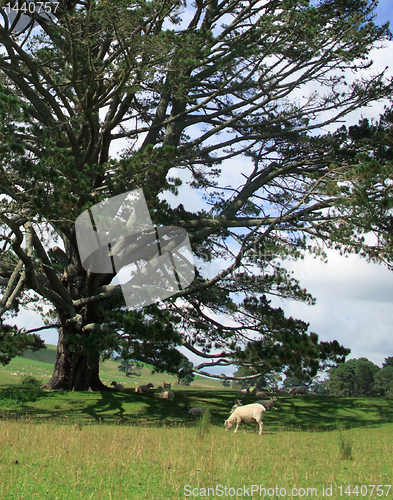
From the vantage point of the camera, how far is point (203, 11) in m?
17.6

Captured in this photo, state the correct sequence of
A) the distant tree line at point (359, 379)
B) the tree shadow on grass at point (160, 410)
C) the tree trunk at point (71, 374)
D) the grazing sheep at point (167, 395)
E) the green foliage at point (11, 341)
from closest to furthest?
the green foliage at point (11, 341) → the tree shadow on grass at point (160, 410) → the tree trunk at point (71, 374) → the grazing sheep at point (167, 395) → the distant tree line at point (359, 379)

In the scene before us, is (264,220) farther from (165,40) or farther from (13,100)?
(13,100)

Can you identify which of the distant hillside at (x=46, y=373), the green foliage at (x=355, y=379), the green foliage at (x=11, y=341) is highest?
the green foliage at (x=355, y=379)

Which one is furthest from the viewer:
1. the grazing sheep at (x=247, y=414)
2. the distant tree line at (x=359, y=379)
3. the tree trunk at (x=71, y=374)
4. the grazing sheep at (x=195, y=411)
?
the distant tree line at (x=359, y=379)

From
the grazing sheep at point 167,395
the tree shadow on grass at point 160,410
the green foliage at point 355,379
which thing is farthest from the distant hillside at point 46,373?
the green foliage at point 355,379

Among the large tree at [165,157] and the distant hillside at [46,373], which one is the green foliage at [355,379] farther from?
the large tree at [165,157]

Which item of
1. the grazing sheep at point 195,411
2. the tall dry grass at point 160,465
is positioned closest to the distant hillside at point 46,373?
the grazing sheep at point 195,411

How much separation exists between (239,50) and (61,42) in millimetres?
5319

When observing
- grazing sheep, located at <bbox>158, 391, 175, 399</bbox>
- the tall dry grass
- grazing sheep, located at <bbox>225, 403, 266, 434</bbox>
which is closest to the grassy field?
the tall dry grass

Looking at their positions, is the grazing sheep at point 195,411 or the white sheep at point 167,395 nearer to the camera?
the grazing sheep at point 195,411

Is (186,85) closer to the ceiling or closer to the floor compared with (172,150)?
closer to the ceiling

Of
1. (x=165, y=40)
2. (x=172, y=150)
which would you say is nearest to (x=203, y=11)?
(x=165, y=40)

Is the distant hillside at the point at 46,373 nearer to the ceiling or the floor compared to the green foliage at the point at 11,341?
nearer to the floor

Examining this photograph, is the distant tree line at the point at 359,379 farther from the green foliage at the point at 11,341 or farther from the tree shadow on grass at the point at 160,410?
the green foliage at the point at 11,341
